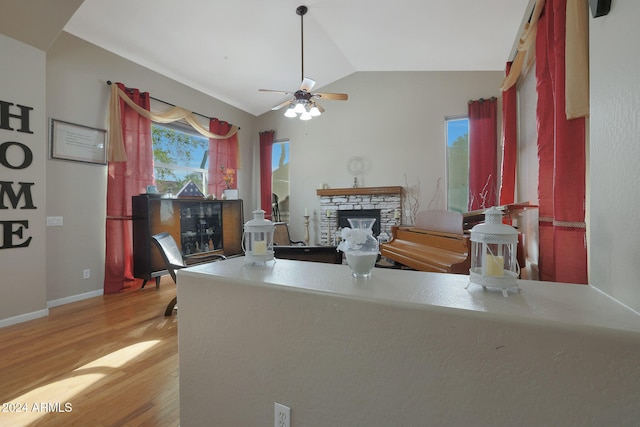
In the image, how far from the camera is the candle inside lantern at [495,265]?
88cm

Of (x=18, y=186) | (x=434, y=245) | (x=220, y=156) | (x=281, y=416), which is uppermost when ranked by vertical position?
(x=220, y=156)

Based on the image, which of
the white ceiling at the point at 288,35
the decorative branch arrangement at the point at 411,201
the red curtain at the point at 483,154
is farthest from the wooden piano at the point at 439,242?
the white ceiling at the point at 288,35

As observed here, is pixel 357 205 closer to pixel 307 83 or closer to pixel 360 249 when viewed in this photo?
pixel 307 83

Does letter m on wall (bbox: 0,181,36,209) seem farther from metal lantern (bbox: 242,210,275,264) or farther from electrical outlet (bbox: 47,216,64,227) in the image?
metal lantern (bbox: 242,210,275,264)

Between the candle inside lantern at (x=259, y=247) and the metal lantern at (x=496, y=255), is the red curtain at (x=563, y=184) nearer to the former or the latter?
the metal lantern at (x=496, y=255)

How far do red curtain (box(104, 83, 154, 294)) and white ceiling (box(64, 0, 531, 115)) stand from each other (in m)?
0.72

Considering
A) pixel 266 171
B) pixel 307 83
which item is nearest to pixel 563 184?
pixel 307 83

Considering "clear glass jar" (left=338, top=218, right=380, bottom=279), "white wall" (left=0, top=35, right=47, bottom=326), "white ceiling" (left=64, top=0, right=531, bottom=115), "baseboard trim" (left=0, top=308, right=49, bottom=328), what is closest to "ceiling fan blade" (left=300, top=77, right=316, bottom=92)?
"white ceiling" (left=64, top=0, right=531, bottom=115)

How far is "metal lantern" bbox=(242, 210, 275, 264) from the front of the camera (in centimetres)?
130

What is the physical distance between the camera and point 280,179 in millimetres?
6020

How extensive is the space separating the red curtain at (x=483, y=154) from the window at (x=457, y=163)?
0.69 feet

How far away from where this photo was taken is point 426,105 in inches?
192

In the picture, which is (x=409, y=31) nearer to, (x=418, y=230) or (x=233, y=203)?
(x=418, y=230)

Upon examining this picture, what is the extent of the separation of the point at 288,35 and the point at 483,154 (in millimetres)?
3241
